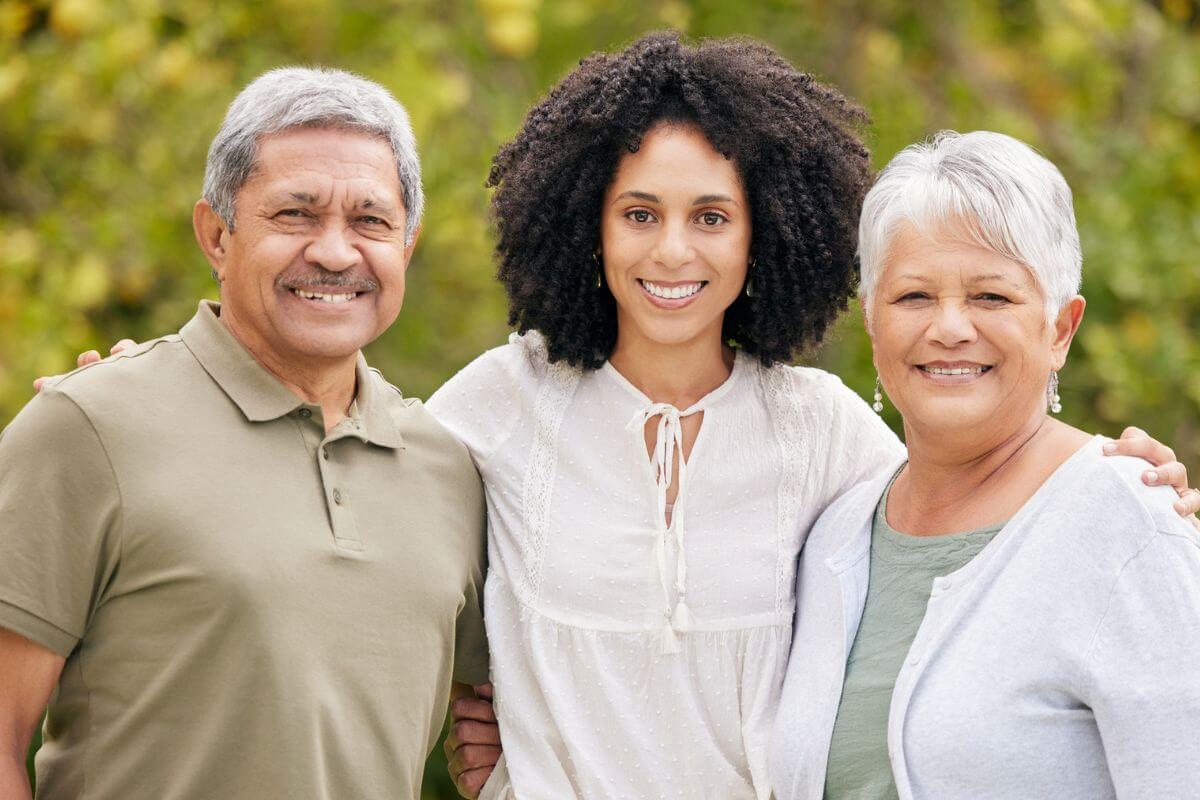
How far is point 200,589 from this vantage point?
2.55m

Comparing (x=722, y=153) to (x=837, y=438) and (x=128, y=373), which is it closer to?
(x=837, y=438)

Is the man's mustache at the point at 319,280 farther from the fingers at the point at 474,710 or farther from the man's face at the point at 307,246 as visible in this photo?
the fingers at the point at 474,710

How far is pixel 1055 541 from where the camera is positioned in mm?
2445

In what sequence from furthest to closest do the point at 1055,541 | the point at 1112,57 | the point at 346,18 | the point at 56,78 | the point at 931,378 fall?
the point at 1112,57
the point at 346,18
the point at 56,78
the point at 931,378
the point at 1055,541

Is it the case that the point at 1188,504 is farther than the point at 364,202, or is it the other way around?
the point at 364,202

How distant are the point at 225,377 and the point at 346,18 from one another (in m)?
3.04

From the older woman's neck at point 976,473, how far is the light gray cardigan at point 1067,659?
0.08 metres

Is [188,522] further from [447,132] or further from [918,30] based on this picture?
[918,30]

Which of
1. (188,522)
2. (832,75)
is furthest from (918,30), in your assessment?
(188,522)

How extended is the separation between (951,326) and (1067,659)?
593 mm

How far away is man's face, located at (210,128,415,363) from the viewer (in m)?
2.77

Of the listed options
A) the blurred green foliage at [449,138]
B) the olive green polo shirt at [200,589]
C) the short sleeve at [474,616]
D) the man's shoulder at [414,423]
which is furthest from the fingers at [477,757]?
the blurred green foliage at [449,138]

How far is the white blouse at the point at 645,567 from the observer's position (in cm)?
292

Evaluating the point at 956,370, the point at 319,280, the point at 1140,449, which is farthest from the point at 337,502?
the point at 1140,449
